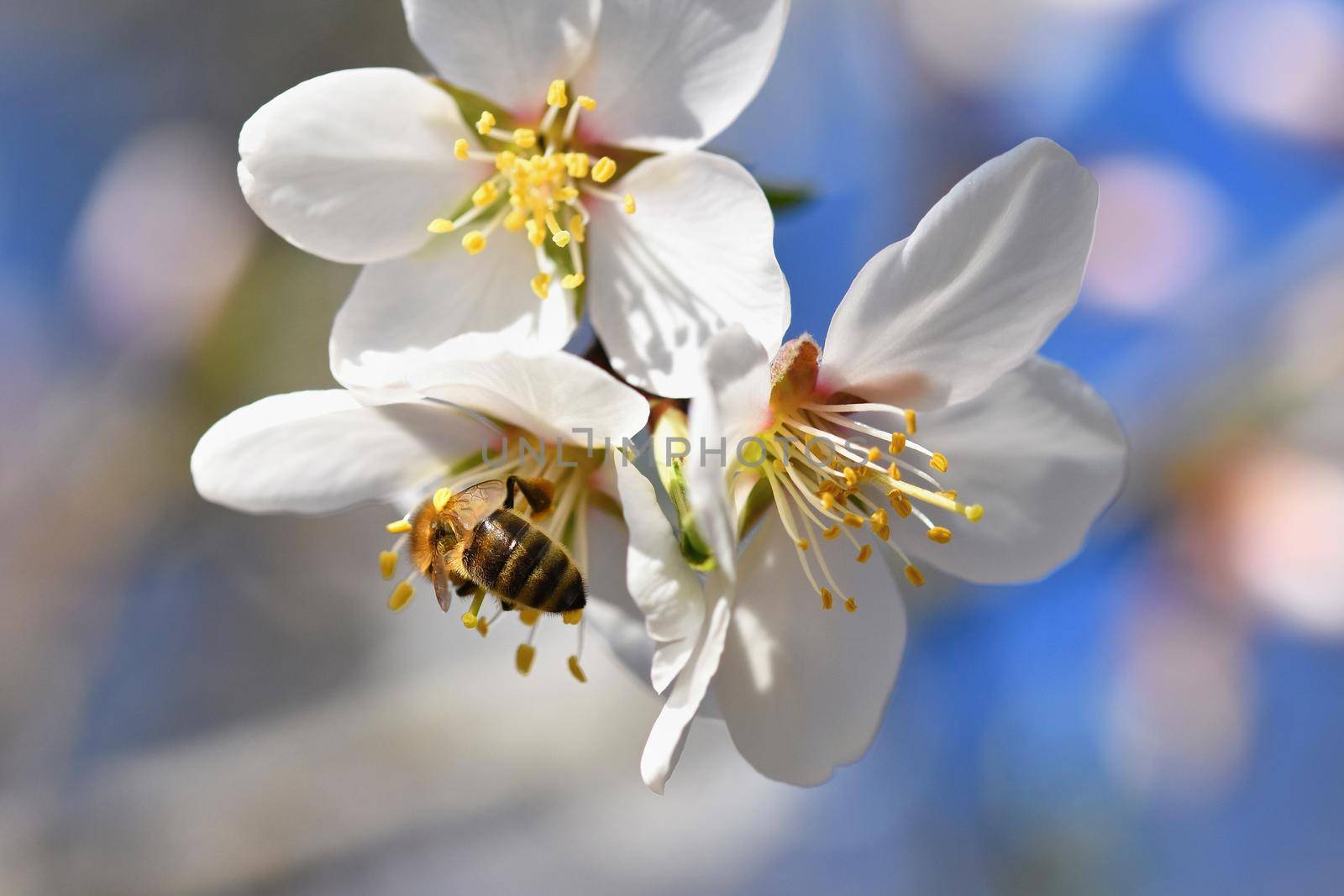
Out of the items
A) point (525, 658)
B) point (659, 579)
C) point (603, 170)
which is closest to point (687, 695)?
point (659, 579)

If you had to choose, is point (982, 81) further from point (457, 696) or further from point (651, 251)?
point (651, 251)

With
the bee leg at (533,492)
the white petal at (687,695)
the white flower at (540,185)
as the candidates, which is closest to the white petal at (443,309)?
the white flower at (540,185)

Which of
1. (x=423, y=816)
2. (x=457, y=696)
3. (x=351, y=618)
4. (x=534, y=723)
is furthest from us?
(x=351, y=618)

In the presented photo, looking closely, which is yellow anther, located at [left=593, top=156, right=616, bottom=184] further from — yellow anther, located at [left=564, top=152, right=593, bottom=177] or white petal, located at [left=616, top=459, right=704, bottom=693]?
white petal, located at [left=616, top=459, right=704, bottom=693]

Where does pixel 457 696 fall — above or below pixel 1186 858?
above

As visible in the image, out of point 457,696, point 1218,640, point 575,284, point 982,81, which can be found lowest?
point 457,696

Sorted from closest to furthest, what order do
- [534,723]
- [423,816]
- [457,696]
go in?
[457,696]
[534,723]
[423,816]

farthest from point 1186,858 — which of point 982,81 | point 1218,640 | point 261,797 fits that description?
point 261,797
